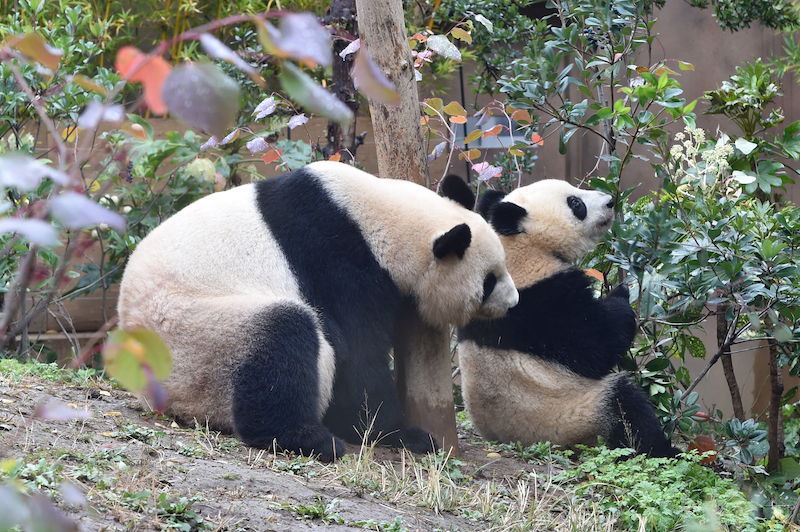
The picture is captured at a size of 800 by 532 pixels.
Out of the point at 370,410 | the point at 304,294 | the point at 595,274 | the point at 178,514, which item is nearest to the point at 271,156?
the point at 304,294

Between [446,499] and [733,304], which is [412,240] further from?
[733,304]

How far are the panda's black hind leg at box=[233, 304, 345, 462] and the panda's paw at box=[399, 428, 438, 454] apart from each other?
0.45 metres

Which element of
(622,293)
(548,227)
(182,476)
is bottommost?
(182,476)

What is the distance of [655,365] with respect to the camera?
3.97 meters

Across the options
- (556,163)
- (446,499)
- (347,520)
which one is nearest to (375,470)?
(446,499)

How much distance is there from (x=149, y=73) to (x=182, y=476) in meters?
1.98

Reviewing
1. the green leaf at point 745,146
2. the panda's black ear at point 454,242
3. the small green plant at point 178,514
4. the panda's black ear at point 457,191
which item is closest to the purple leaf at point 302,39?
the small green plant at point 178,514

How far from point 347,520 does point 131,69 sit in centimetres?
191

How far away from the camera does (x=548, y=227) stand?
4.25 meters

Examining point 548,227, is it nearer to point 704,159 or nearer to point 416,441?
point 704,159

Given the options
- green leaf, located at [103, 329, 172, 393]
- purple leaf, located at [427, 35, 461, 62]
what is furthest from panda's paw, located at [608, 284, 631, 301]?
green leaf, located at [103, 329, 172, 393]

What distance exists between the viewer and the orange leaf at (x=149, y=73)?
867 millimetres

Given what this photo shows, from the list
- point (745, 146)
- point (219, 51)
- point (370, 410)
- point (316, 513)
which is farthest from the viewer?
point (745, 146)

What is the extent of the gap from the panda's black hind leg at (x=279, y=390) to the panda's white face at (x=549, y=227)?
1536mm
